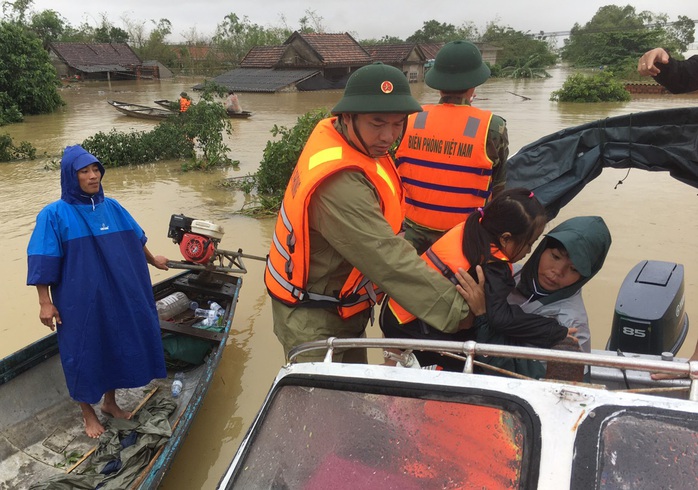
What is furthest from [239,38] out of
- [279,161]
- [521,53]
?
[279,161]

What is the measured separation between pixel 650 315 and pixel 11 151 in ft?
A: 49.0

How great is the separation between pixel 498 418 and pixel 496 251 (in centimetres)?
85

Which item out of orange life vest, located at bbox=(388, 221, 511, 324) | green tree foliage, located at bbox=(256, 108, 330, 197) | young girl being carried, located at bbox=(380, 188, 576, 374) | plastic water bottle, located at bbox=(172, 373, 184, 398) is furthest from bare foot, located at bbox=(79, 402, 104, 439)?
green tree foliage, located at bbox=(256, 108, 330, 197)

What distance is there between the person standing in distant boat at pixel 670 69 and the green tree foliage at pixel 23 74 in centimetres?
2315

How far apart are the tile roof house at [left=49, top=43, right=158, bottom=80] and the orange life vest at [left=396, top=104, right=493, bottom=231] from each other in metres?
39.4

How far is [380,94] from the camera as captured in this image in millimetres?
1979

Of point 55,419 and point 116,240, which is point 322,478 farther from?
point 55,419

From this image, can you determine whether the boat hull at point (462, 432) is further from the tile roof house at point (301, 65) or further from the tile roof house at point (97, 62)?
the tile roof house at point (97, 62)

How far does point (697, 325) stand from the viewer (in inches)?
198

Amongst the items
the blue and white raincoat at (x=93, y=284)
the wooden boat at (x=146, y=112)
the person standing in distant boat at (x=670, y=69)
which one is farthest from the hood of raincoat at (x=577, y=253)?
the wooden boat at (x=146, y=112)

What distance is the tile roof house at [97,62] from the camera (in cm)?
3650

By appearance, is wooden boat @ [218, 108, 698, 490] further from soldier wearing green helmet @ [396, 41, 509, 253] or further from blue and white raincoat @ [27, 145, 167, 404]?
blue and white raincoat @ [27, 145, 167, 404]

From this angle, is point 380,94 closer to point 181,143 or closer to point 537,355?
point 537,355

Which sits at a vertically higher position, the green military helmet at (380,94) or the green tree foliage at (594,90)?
the green military helmet at (380,94)
